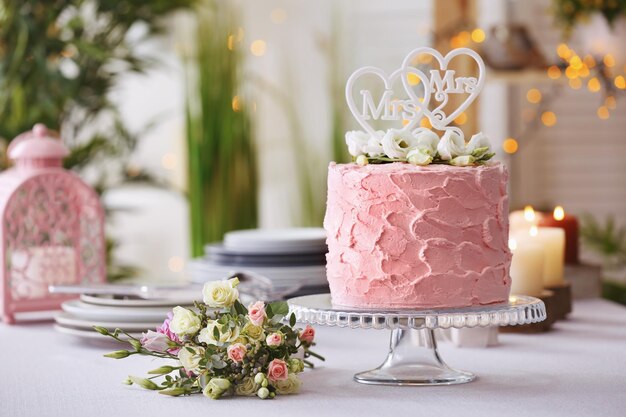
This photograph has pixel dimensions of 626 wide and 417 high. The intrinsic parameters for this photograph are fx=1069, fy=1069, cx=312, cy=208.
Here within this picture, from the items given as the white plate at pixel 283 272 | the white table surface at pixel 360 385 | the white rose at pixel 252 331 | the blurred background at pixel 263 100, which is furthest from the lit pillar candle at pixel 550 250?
the blurred background at pixel 263 100

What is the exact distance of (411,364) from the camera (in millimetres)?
1256

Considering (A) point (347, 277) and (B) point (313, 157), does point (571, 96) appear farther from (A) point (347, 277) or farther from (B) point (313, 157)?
(A) point (347, 277)

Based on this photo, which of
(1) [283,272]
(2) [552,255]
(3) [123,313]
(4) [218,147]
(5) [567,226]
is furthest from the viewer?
(4) [218,147]

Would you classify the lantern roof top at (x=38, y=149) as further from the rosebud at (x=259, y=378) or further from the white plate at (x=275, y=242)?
the rosebud at (x=259, y=378)

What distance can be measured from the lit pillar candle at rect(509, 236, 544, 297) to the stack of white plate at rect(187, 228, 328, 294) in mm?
362

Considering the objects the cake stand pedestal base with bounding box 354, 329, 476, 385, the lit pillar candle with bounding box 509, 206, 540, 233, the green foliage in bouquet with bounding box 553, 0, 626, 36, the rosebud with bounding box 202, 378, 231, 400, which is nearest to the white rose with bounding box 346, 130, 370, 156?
the cake stand pedestal base with bounding box 354, 329, 476, 385

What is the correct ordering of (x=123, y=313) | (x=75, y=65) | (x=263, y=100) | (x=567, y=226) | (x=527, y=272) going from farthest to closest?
1. (x=263, y=100)
2. (x=75, y=65)
3. (x=567, y=226)
4. (x=527, y=272)
5. (x=123, y=313)

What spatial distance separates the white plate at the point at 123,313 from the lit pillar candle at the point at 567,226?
0.79 metres

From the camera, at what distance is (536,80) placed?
12.2 ft

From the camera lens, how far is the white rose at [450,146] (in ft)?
4.02

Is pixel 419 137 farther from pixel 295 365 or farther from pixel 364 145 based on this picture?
pixel 295 365

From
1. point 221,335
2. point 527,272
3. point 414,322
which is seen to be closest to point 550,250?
point 527,272

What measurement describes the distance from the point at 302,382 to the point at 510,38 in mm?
2688

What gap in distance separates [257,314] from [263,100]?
3033 mm
